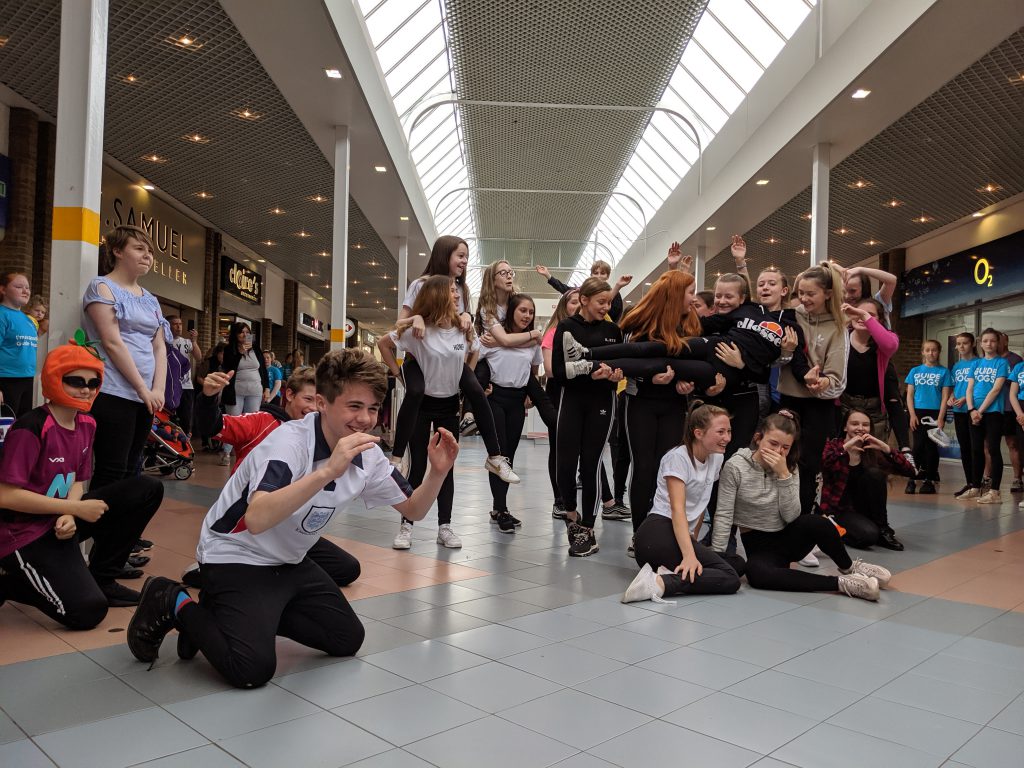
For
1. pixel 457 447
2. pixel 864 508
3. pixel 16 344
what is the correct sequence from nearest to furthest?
pixel 457 447, pixel 864 508, pixel 16 344

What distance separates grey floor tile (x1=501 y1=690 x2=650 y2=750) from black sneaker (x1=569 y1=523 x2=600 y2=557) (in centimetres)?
213

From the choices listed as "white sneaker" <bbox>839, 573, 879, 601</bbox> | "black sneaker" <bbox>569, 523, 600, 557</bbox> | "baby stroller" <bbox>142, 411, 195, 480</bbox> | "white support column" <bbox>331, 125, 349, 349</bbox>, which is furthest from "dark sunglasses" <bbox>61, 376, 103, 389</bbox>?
"white support column" <bbox>331, 125, 349, 349</bbox>

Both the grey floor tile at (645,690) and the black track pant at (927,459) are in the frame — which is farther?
the black track pant at (927,459)

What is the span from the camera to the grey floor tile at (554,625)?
9.66 ft

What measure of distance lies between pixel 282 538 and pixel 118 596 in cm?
116

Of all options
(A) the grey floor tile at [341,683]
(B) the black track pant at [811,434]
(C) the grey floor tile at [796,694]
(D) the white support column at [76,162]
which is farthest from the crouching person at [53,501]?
(B) the black track pant at [811,434]

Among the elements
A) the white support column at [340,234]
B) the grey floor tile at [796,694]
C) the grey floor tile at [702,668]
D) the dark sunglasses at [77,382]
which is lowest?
the grey floor tile at [702,668]

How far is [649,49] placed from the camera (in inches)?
404

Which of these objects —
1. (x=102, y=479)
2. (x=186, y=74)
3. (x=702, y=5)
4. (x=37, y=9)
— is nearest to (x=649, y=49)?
(x=702, y=5)

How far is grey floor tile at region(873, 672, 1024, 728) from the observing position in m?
2.25

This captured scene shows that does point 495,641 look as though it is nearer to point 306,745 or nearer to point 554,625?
point 554,625

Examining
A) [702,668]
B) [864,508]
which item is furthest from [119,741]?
[864,508]

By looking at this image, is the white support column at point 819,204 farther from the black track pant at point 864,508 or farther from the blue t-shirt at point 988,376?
the black track pant at point 864,508

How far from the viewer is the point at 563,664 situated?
2580 millimetres
